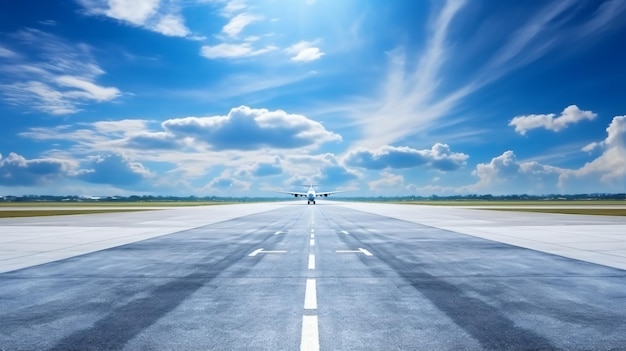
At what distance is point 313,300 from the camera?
7.75 metres

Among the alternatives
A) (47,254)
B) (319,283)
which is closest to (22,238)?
(47,254)

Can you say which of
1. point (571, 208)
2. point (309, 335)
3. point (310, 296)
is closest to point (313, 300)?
point (310, 296)

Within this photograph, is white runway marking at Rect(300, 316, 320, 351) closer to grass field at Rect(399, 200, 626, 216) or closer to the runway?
the runway

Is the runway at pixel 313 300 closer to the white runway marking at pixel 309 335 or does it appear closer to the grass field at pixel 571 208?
the white runway marking at pixel 309 335

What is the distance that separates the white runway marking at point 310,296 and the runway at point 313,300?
0.04m

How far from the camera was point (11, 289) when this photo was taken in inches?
347

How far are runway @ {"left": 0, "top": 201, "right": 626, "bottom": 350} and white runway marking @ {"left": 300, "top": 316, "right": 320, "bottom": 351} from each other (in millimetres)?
40

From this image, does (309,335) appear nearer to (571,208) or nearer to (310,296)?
(310,296)

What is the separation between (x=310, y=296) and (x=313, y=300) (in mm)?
326

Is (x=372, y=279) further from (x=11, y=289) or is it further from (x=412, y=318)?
(x=11, y=289)

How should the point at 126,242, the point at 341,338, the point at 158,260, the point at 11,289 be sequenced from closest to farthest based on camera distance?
the point at 341,338
the point at 11,289
the point at 158,260
the point at 126,242

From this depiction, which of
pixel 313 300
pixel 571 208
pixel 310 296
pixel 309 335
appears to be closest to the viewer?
pixel 309 335

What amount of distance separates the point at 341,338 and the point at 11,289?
731 centimetres

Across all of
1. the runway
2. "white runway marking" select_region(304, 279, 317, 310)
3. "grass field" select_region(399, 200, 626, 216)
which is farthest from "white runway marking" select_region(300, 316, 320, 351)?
"grass field" select_region(399, 200, 626, 216)
